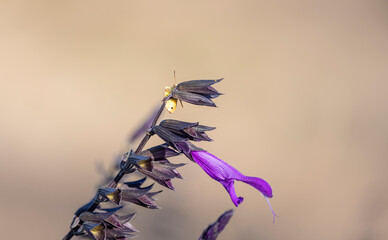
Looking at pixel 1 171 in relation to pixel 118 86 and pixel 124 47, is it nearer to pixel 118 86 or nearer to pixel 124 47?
pixel 118 86

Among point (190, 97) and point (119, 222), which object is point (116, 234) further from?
point (190, 97)

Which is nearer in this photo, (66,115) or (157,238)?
(157,238)

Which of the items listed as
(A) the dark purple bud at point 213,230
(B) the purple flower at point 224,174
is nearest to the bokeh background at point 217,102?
(B) the purple flower at point 224,174

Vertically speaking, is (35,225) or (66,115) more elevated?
(66,115)

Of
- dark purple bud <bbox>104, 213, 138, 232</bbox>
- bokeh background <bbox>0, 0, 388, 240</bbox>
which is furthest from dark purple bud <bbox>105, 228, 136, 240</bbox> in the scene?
bokeh background <bbox>0, 0, 388, 240</bbox>

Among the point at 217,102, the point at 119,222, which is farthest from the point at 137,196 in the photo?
the point at 217,102

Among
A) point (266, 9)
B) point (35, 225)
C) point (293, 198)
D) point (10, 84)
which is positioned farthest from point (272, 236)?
point (10, 84)

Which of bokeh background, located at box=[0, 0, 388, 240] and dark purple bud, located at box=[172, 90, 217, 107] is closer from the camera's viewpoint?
dark purple bud, located at box=[172, 90, 217, 107]

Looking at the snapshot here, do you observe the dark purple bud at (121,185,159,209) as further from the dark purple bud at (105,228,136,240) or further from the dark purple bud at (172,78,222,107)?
the dark purple bud at (172,78,222,107)

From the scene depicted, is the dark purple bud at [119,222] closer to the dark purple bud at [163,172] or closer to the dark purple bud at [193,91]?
the dark purple bud at [163,172]
